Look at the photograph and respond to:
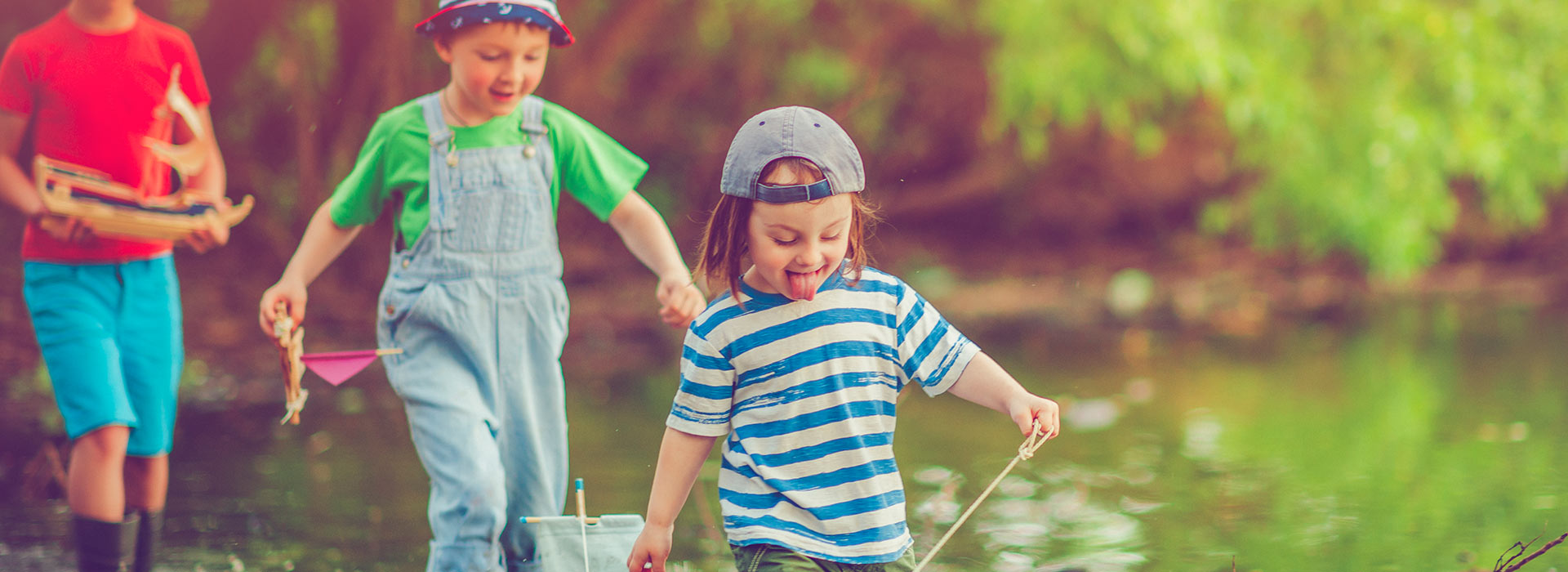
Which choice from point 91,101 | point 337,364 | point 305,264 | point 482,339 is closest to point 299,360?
point 337,364

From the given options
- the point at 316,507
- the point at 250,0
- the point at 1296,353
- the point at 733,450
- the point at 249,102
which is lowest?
the point at 733,450

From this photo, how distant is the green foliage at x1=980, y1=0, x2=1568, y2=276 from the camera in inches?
362

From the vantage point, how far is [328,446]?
21.6 ft

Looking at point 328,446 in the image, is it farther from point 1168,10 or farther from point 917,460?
point 1168,10

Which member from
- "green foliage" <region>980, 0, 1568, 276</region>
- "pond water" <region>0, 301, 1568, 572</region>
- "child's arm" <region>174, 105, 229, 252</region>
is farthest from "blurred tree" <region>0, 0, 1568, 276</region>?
"child's arm" <region>174, 105, 229, 252</region>

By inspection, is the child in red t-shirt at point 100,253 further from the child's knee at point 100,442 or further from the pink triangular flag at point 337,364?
the pink triangular flag at point 337,364

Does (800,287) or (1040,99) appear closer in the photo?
(800,287)

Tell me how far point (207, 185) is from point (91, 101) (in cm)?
37

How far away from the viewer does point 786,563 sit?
2.75 metres

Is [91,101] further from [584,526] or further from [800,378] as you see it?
[800,378]

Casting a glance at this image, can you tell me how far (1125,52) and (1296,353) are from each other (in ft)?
6.75

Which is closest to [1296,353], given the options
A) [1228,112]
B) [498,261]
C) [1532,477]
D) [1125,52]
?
[1228,112]

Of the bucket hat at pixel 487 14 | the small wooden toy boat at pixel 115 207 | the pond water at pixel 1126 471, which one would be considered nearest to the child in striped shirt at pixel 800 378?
the bucket hat at pixel 487 14

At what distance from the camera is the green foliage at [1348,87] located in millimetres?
9203
